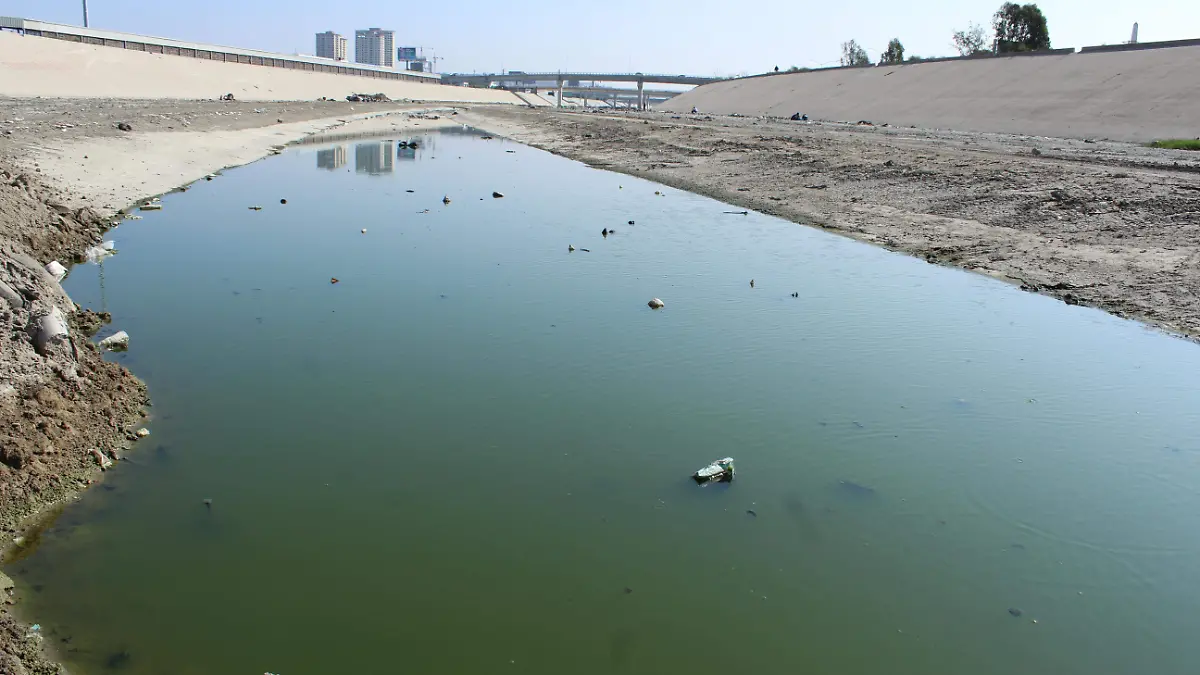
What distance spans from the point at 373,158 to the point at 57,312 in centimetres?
2230

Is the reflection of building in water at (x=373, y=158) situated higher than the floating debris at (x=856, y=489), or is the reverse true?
the reflection of building in water at (x=373, y=158)

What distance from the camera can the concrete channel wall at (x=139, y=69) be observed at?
4631 centimetres

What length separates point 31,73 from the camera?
4500 centimetres

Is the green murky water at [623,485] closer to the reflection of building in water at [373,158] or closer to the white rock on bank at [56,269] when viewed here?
the white rock on bank at [56,269]

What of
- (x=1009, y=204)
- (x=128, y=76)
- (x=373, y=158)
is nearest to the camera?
(x=1009, y=204)

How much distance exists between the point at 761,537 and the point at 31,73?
175ft

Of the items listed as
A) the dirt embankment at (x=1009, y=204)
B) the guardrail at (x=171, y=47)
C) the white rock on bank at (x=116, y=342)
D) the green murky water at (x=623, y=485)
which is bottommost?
the green murky water at (x=623, y=485)

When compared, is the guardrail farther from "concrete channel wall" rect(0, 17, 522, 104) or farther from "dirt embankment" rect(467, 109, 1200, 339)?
"dirt embankment" rect(467, 109, 1200, 339)

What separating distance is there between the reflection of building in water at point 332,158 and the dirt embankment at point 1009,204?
8.51 m

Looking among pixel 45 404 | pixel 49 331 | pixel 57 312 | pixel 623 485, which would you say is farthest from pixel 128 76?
pixel 623 485

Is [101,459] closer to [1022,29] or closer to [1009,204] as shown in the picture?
[1009,204]

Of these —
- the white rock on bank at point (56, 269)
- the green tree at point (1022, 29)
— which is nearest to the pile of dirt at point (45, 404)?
the white rock on bank at point (56, 269)

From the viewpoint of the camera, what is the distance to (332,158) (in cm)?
2694

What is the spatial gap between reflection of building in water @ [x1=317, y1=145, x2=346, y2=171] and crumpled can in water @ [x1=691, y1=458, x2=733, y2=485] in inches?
813
